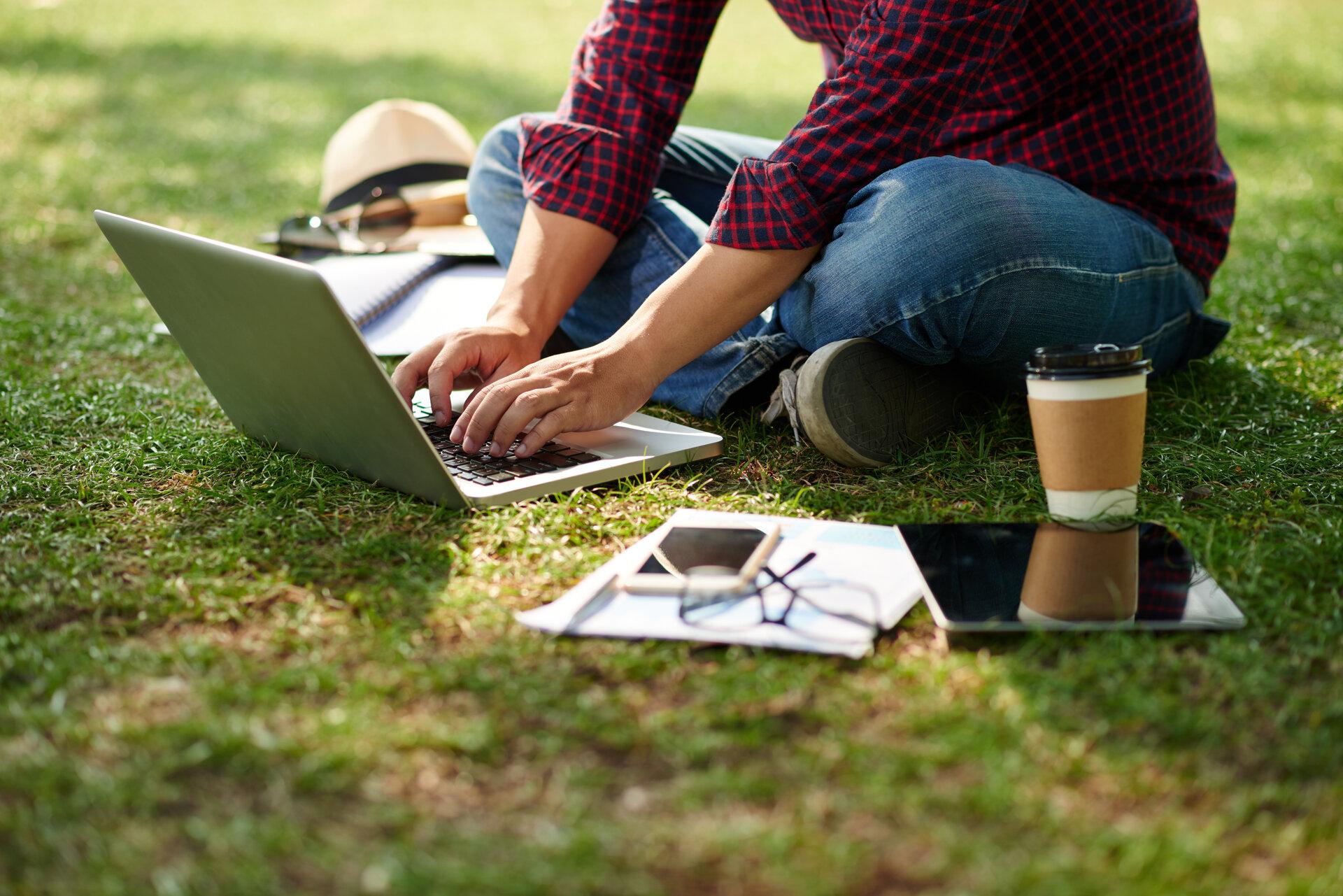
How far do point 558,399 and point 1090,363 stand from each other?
637 mm

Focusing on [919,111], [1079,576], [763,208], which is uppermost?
[919,111]

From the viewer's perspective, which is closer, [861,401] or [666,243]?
[861,401]

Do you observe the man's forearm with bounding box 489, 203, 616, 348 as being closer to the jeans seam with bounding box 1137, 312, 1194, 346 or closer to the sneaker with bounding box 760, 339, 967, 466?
the sneaker with bounding box 760, 339, 967, 466

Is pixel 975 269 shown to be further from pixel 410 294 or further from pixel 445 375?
pixel 410 294

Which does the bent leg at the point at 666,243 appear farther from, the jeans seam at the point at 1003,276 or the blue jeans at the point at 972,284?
the jeans seam at the point at 1003,276

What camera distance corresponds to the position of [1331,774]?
0.93 m

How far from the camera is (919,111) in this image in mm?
1520

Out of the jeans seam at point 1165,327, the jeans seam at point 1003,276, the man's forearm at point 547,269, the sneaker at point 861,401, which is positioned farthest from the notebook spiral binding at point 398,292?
the jeans seam at point 1165,327

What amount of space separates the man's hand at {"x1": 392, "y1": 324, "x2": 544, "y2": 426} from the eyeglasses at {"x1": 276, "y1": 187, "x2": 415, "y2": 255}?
111cm

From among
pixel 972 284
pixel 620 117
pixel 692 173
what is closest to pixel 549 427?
pixel 972 284

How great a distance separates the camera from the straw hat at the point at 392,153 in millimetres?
2947

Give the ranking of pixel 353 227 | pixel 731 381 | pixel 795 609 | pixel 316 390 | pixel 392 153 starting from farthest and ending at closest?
pixel 392 153
pixel 353 227
pixel 731 381
pixel 316 390
pixel 795 609

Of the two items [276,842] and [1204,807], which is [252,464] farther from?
[1204,807]

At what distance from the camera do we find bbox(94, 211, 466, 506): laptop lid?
1242 mm
